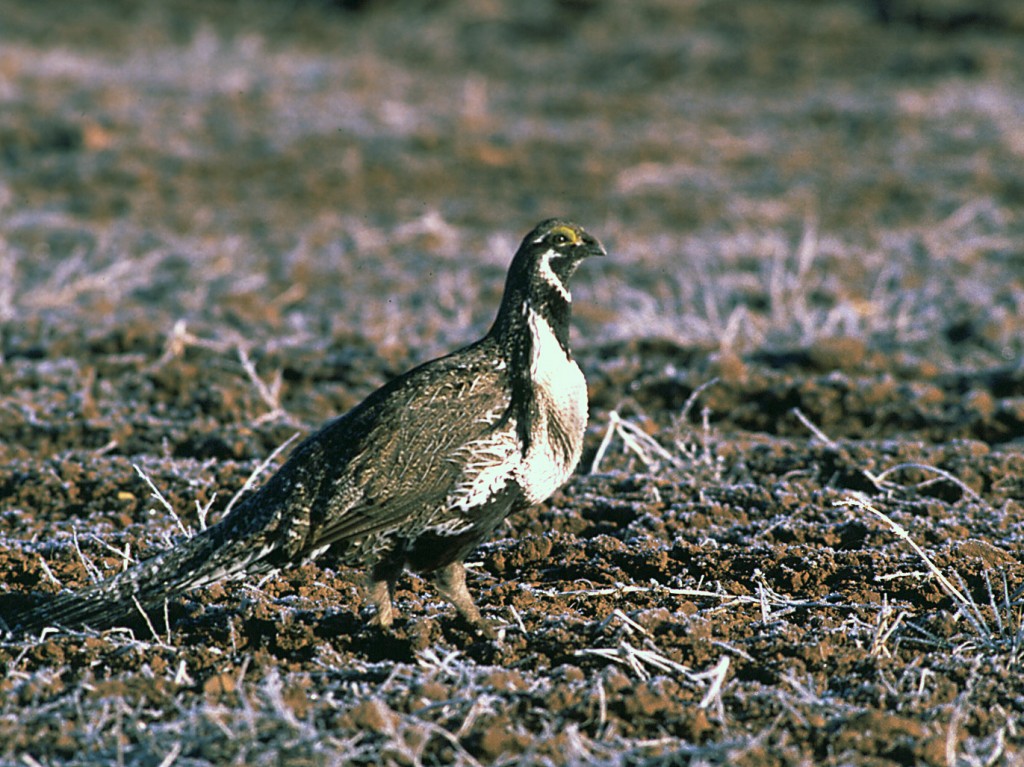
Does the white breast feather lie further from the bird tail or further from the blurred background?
the blurred background

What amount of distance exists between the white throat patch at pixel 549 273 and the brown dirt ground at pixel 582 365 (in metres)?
1.07

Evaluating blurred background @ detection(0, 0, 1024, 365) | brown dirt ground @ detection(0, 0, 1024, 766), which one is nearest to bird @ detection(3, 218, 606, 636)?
brown dirt ground @ detection(0, 0, 1024, 766)

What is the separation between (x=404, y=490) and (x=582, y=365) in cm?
A: 350

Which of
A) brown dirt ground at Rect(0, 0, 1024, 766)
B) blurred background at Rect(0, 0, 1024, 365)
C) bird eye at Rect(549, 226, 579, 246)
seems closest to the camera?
brown dirt ground at Rect(0, 0, 1024, 766)

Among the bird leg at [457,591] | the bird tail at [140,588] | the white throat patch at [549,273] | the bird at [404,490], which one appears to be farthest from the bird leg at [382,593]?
the white throat patch at [549,273]

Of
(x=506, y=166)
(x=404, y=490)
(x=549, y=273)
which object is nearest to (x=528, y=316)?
(x=549, y=273)

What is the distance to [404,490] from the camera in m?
4.31

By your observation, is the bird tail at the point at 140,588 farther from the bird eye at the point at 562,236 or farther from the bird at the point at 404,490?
the bird eye at the point at 562,236

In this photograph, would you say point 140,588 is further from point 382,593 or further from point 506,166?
point 506,166

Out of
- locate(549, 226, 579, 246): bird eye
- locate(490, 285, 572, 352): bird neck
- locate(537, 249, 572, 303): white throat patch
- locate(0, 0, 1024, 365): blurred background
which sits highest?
locate(549, 226, 579, 246): bird eye

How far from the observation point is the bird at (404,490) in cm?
431

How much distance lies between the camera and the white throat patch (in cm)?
469

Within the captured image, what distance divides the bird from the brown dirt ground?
17 cm

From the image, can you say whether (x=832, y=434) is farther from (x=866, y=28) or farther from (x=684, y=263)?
(x=866, y=28)
